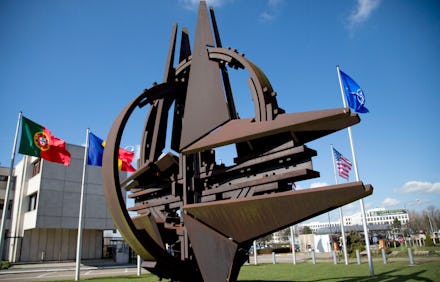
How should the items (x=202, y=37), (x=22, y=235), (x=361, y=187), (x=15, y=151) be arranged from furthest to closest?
(x=22, y=235) < (x=15, y=151) < (x=202, y=37) < (x=361, y=187)

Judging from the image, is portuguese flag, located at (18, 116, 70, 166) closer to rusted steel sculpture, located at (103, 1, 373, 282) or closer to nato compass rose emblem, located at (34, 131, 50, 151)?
nato compass rose emblem, located at (34, 131, 50, 151)

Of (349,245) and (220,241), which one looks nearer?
(220,241)

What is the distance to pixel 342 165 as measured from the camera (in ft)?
59.5

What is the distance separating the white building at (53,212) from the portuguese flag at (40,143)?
14271mm

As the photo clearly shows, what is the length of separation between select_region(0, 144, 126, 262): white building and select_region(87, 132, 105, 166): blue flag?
13665 mm

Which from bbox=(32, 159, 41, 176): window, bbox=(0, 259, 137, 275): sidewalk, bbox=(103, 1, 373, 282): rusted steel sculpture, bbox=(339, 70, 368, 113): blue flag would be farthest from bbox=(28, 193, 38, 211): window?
bbox=(339, 70, 368, 113): blue flag

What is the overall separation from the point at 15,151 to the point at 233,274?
12993 millimetres

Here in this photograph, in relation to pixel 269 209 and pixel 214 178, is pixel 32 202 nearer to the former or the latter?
pixel 214 178

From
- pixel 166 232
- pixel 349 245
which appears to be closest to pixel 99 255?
pixel 349 245

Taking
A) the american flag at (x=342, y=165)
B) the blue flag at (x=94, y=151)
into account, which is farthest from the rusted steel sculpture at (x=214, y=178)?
the american flag at (x=342, y=165)

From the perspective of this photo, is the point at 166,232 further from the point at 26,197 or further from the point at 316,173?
the point at 26,197

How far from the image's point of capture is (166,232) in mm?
8336

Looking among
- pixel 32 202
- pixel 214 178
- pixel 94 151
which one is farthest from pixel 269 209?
pixel 32 202

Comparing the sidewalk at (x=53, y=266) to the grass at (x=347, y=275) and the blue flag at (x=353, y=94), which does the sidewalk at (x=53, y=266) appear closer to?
the grass at (x=347, y=275)
